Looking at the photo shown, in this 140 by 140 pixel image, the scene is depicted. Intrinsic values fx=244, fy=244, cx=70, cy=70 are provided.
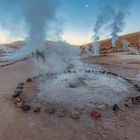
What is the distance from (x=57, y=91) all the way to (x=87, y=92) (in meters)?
1.63

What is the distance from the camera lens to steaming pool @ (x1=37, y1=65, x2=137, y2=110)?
39.0ft

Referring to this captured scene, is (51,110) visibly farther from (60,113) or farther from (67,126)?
(67,126)

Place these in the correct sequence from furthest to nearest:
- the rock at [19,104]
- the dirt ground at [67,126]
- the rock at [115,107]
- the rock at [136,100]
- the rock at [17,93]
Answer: the rock at [17,93]
the rock at [136,100]
the rock at [19,104]
the rock at [115,107]
the dirt ground at [67,126]

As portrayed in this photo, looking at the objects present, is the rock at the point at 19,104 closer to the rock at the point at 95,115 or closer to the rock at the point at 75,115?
the rock at the point at 75,115

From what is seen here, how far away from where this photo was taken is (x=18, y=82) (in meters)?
16.5

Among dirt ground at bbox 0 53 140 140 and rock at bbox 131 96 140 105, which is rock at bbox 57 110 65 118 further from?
rock at bbox 131 96 140 105

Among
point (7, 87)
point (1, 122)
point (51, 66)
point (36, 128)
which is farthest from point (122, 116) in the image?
point (51, 66)

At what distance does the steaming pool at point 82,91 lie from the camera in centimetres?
1188

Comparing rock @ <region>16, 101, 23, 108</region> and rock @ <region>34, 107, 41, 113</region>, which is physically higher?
rock @ <region>16, 101, 23, 108</region>

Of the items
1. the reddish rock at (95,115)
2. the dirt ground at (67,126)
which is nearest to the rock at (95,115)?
the reddish rock at (95,115)

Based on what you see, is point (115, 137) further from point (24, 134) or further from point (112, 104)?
point (24, 134)

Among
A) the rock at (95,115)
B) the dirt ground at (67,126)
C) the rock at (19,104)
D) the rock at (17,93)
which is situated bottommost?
the dirt ground at (67,126)

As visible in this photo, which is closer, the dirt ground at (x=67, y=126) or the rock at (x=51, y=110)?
the dirt ground at (x=67, y=126)

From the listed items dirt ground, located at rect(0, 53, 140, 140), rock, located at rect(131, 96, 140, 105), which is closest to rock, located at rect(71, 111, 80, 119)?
dirt ground, located at rect(0, 53, 140, 140)
